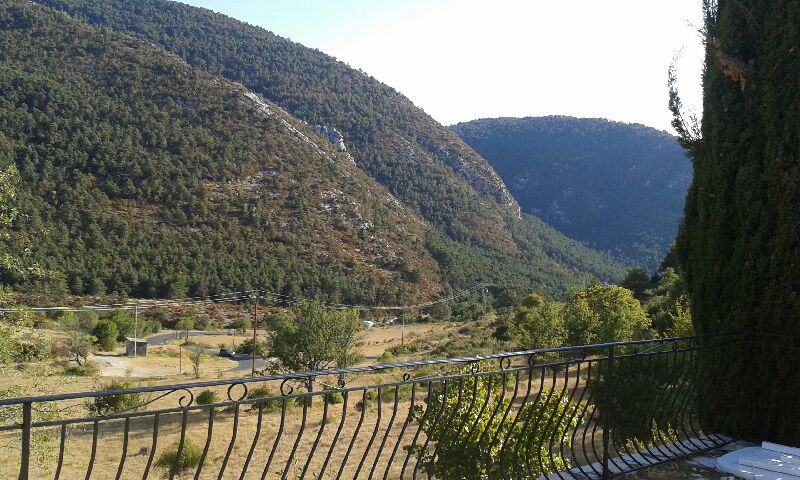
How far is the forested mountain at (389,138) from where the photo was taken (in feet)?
241

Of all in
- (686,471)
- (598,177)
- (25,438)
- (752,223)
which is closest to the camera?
(25,438)

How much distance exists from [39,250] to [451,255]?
132 feet

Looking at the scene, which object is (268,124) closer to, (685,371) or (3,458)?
(3,458)

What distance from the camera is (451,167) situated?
89.6m

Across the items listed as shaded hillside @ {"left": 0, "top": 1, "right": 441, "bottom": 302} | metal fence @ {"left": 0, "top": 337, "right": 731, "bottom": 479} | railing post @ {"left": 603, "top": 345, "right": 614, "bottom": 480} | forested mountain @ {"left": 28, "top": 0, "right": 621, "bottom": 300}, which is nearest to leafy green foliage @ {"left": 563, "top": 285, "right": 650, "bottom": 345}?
metal fence @ {"left": 0, "top": 337, "right": 731, "bottom": 479}

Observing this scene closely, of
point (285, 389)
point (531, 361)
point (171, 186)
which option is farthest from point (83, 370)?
point (171, 186)

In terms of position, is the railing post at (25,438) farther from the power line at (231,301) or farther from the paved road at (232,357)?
the power line at (231,301)

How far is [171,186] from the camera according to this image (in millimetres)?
48469

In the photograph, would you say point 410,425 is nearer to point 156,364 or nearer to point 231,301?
point 156,364

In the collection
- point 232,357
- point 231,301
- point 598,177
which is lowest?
point 232,357

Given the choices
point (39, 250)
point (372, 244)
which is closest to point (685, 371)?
point (39, 250)

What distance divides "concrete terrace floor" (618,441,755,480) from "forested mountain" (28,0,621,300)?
2304 inches

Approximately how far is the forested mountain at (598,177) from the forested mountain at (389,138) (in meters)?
7.78

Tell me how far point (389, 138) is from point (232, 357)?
187 feet
